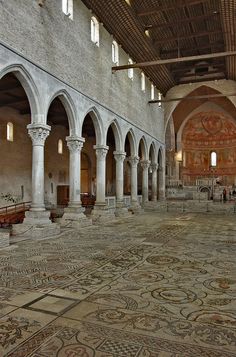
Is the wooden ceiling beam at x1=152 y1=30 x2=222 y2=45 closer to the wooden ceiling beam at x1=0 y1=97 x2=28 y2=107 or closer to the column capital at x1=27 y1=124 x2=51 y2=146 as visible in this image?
the wooden ceiling beam at x1=0 y1=97 x2=28 y2=107

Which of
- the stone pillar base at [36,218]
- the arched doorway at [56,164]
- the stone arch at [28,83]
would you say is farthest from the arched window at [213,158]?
the stone pillar base at [36,218]

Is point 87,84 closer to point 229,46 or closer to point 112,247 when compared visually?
point 112,247

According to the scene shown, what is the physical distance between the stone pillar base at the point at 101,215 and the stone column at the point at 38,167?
4.43 metres

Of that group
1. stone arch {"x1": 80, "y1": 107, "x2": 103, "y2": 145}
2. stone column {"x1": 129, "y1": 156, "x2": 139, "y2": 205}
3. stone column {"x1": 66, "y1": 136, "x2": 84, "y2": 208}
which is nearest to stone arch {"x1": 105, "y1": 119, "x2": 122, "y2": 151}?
stone arch {"x1": 80, "y1": 107, "x2": 103, "y2": 145}

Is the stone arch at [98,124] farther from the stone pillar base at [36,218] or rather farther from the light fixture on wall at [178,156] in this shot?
the light fixture on wall at [178,156]

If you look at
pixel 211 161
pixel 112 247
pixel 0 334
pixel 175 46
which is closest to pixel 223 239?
pixel 112 247

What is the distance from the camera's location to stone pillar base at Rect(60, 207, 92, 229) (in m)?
12.7

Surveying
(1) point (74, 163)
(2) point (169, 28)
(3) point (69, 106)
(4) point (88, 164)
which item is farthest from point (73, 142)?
(4) point (88, 164)

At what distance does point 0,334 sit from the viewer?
11.2 ft

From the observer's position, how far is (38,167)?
1100 centimetres

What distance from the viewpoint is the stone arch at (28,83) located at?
9894 mm

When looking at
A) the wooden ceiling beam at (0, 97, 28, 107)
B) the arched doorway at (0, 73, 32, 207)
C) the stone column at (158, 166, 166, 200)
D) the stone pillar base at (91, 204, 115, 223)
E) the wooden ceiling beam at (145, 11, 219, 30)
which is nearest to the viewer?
the stone pillar base at (91, 204, 115, 223)

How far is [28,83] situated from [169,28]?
40.2 ft

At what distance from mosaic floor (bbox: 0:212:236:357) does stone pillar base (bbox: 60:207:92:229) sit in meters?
4.47
